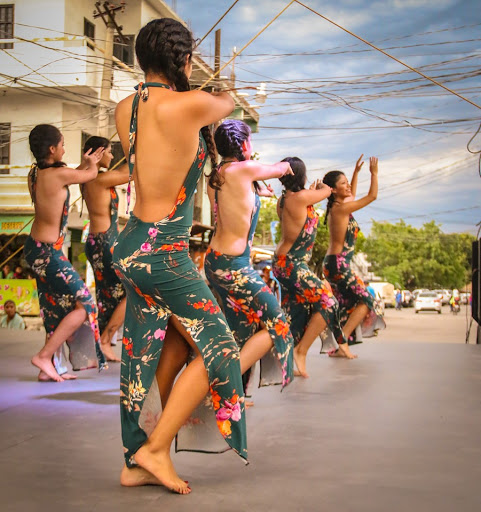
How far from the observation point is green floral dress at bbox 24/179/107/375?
5.36m

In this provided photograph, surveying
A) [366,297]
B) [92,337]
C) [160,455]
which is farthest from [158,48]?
[366,297]

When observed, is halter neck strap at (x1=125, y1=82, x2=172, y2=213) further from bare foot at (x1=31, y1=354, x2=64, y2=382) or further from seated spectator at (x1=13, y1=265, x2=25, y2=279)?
seated spectator at (x1=13, y1=265, x2=25, y2=279)

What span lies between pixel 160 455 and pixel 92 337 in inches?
117

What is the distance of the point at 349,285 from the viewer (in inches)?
290

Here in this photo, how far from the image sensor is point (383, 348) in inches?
329

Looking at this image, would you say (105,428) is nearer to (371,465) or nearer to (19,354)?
(371,465)

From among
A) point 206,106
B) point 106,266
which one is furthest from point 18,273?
point 206,106

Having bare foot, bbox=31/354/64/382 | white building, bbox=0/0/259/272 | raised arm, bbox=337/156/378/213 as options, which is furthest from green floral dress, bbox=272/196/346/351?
white building, bbox=0/0/259/272

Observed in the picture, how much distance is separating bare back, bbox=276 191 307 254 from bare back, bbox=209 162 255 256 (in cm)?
156

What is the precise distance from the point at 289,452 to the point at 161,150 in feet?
4.75

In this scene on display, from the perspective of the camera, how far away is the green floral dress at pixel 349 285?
725cm

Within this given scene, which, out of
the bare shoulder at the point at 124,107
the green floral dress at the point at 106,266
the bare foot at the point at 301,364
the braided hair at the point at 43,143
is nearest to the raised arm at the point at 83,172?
the braided hair at the point at 43,143

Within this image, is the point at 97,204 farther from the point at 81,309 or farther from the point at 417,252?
the point at 417,252

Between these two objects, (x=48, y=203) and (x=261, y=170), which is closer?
(x=261, y=170)
